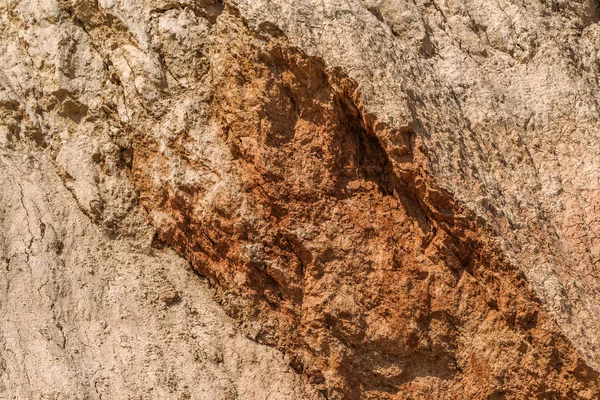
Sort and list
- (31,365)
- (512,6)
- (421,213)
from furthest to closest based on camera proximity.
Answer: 1. (512,6)
2. (421,213)
3. (31,365)

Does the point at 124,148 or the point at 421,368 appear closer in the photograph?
the point at 421,368

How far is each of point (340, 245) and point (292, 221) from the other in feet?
1.18

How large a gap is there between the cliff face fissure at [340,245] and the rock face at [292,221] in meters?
0.01

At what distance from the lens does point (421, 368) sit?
18.0 feet

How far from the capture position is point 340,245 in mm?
5512

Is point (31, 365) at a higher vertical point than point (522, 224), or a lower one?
lower

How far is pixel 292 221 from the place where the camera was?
18.2 ft

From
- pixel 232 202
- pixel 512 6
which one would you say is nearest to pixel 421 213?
pixel 232 202

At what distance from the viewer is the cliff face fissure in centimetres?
539

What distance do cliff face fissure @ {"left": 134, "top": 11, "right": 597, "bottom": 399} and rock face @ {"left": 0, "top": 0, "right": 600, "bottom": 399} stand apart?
0.01 metres

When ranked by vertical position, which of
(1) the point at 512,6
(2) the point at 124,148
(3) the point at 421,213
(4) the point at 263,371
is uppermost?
(1) the point at 512,6

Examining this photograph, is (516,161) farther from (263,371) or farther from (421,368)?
(263,371)

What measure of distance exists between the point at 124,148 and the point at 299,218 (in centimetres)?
147

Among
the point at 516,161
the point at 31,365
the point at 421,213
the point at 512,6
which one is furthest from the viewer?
the point at 512,6
